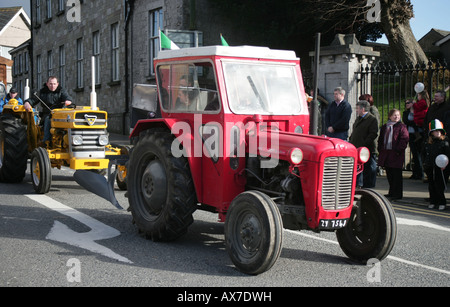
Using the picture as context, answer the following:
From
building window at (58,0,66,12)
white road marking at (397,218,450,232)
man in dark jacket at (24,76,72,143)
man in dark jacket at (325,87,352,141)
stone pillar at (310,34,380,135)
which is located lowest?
white road marking at (397,218,450,232)

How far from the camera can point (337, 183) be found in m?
5.58

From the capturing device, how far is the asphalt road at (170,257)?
525cm

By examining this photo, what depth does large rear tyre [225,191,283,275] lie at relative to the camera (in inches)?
205

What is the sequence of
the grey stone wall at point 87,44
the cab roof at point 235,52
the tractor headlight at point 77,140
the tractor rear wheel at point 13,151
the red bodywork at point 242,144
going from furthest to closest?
1. the grey stone wall at point 87,44
2. the tractor rear wheel at point 13,151
3. the tractor headlight at point 77,140
4. the cab roof at point 235,52
5. the red bodywork at point 242,144

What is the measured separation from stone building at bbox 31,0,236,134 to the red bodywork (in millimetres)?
10983

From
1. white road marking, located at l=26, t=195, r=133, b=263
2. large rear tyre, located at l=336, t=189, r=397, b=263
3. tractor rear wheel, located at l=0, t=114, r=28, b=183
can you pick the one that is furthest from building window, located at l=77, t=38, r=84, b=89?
large rear tyre, located at l=336, t=189, r=397, b=263

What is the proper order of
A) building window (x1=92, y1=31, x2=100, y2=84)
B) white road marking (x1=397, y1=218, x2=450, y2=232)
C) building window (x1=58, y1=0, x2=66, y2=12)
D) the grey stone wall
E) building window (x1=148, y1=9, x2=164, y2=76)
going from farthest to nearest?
building window (x1=58, y1=0, x2=66, y2=12)
building window (x1=92, y1=31, x2=100, y2=84)
the grey stone wall
building window (x1=148, y1=9, x2=164, y2=76)
white road marking (x1=397, y1=218, x2=450, y2=232)

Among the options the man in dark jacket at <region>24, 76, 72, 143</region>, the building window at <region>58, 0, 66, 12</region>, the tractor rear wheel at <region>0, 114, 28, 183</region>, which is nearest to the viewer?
the tractor rear wheel at <region>0, 114, 28, 183</region>

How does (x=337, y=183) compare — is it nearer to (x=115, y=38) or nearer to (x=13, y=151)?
(x=13, y=151)

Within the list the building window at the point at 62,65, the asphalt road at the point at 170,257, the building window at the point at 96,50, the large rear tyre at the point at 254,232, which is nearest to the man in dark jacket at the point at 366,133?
the asphalt road at the point at 170,257

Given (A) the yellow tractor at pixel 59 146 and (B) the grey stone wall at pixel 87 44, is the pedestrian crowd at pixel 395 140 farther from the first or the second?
(B) the grey stone wall at pixel 87 44

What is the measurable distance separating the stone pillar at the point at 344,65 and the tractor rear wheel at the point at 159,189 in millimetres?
8762

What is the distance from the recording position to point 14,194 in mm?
10172

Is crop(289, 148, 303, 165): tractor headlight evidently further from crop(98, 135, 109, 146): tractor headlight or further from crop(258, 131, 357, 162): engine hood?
crop(98, 135, 109, 146): tractor headlight
